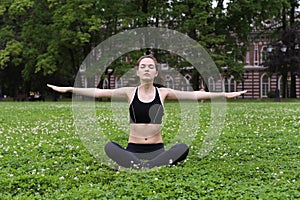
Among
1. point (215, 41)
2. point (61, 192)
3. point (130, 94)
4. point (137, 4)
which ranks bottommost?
point (61, 192)

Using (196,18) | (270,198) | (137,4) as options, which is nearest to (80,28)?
(137,4)

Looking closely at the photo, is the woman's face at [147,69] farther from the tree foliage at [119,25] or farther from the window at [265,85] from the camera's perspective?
the window at [265,85]

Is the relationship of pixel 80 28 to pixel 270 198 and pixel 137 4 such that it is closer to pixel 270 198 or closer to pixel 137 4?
pixel 137 4

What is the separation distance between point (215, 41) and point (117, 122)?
27.2 meters

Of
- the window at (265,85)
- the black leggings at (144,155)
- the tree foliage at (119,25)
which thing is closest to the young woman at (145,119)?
the black leggings at (144,155)

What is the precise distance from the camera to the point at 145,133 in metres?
8.27

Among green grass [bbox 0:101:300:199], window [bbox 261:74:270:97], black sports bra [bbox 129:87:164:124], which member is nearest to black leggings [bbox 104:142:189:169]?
green grass [bbox 0:101:300:199]

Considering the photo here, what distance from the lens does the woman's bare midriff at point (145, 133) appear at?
824 centimetres

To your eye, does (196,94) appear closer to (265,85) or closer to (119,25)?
(119,25)

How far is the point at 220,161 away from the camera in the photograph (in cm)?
877

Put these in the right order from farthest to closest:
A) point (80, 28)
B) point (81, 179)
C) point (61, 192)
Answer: point (80, 28) → point (81, 179) → point (61, 192)

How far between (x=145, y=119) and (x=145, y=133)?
285mm

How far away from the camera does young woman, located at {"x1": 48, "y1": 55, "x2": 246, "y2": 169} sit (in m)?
8.02

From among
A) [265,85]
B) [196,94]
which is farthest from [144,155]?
[265,85]
